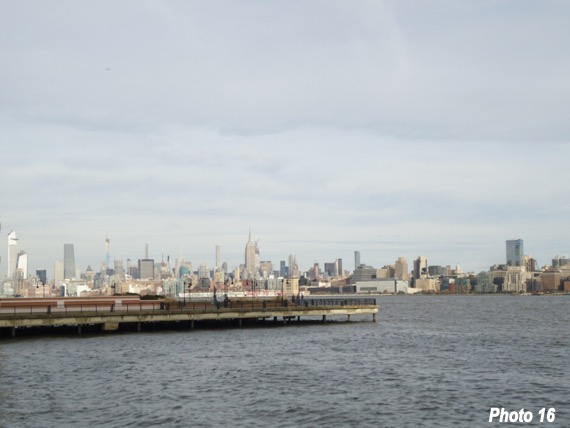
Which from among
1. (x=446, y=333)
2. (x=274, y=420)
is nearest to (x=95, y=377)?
(x=274, y=420)

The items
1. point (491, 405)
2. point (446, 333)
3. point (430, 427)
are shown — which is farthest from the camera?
point (446, 333)

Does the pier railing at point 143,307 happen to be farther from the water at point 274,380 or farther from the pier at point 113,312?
the water at point 274,380

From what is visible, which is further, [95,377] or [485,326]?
[485,326]

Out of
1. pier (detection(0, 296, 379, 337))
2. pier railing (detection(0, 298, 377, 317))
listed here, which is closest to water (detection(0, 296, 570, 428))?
pier (detection(0, 296, 379, 337))

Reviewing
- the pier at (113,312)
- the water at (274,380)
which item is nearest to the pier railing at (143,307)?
the pier at (113,312)

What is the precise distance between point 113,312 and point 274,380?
3758 centimetres

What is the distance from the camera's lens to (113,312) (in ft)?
271

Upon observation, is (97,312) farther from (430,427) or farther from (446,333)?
(430,427)

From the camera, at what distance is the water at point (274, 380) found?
38.8 metres

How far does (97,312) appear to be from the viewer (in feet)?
271

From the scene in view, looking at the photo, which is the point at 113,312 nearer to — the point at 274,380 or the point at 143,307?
the point at 143,307

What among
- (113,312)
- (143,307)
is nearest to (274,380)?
(113,312)

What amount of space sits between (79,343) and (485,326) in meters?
61.0

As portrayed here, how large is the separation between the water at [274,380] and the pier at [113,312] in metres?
3.22
